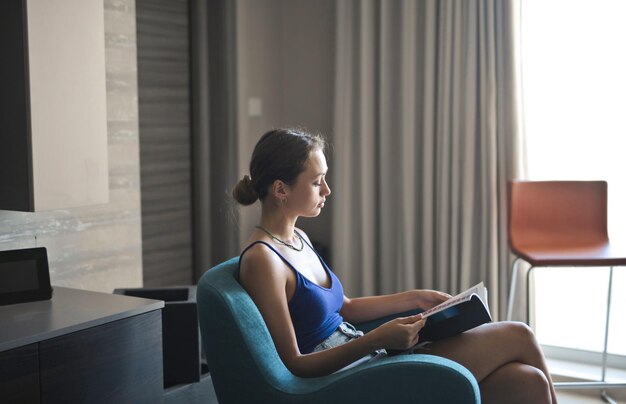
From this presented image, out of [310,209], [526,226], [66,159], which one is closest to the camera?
[310,209]

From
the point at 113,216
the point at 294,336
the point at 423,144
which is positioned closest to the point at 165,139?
the point at 113,216

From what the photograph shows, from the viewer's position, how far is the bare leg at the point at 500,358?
1939 mm

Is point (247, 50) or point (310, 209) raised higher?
point (247, 50)

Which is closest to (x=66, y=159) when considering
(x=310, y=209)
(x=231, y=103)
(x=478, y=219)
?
(x=310, y=209)

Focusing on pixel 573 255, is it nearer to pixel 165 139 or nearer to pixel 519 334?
pixel 519 334

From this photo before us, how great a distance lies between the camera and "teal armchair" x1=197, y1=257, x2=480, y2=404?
1667 mm

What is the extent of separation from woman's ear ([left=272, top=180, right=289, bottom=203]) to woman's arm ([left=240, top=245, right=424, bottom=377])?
0.24 m

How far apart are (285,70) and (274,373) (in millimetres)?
2697

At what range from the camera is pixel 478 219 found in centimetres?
351

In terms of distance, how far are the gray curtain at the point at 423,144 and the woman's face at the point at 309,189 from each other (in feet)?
5.13

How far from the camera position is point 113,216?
287 centimetres

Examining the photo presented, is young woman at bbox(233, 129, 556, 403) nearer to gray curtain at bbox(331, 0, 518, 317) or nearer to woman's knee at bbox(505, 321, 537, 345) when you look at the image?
woman's knee at bbox(505, 321, 537, 345)

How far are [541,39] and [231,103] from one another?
1.62m

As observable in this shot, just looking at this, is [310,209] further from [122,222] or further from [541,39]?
[541,39]
